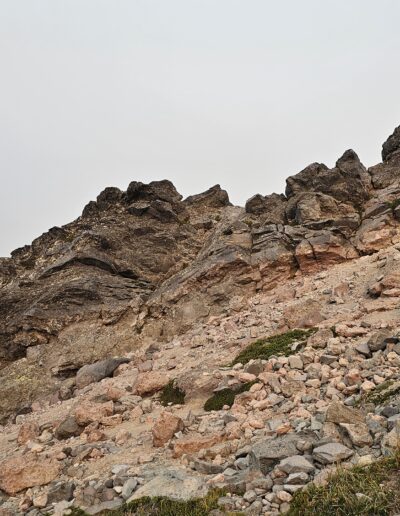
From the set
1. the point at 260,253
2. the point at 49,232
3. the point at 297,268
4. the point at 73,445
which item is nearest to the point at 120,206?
the point at 49,232

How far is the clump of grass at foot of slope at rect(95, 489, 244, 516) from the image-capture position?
7.69 metres

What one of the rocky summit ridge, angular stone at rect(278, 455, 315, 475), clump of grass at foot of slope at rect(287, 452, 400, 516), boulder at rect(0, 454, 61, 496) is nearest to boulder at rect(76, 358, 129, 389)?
the rocky summit ridge

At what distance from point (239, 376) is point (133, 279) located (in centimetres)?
2219

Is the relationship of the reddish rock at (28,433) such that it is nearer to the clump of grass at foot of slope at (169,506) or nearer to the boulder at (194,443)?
the boulder at (194,443)

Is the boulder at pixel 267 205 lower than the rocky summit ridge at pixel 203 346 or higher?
higher

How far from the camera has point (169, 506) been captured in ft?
26.2

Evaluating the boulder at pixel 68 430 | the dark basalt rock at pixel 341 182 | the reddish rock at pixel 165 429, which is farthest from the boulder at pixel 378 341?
the dark basalt rock at pixel 341 182

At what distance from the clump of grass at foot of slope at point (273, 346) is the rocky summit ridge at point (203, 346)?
0.13m

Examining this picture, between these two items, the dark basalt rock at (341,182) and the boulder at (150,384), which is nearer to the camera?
the boulder at (150,384)

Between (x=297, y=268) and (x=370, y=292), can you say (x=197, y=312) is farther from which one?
(x=370, y=292)

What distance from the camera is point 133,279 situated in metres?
35.0

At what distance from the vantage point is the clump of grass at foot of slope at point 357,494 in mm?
6246

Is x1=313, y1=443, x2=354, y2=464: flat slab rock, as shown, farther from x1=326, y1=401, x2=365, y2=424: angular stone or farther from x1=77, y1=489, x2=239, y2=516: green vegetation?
x1=77, y1=489, x2=239, y2=516: green vegetation

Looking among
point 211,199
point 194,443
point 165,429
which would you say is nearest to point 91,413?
point 165,429
